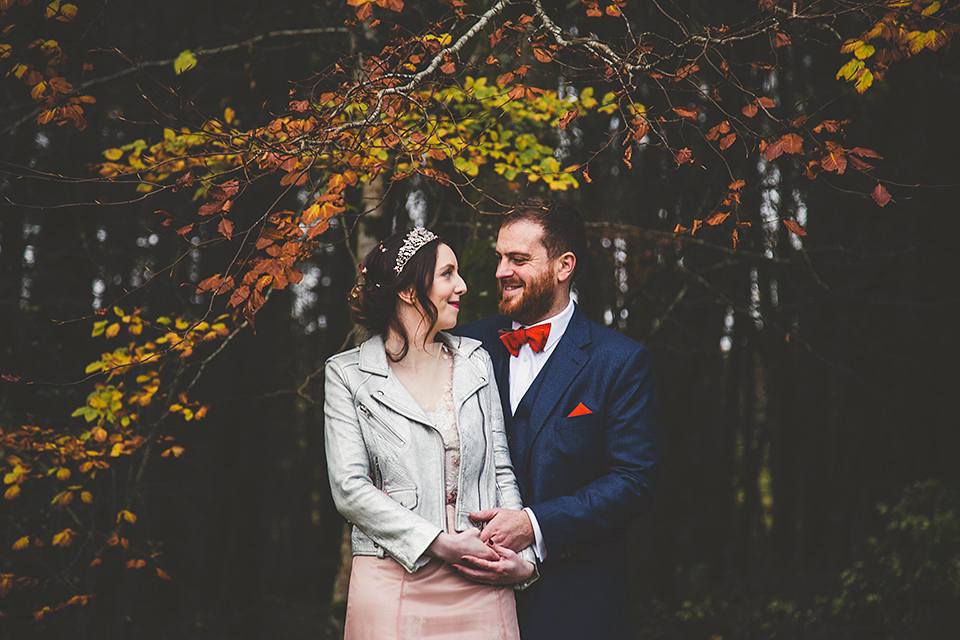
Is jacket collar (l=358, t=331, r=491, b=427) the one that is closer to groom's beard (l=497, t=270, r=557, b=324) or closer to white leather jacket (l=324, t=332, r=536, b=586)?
white leather jacket (l=324, t=332, r=536, b=586)

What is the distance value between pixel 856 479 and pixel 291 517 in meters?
9.00

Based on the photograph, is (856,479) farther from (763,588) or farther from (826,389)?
(763,588)

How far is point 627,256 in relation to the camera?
760cm

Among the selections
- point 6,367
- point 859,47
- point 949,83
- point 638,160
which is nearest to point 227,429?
point 6,367

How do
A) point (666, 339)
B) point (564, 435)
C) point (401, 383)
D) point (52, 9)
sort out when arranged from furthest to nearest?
1. point (666, 339)
2. point (52, 9)
3. point (564, 435)
4. point (401, 383)

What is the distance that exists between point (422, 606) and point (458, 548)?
24 centimetres

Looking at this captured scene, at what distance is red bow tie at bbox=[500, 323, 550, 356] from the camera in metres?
3.37

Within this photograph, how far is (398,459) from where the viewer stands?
2.93 meters

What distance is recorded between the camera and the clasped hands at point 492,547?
2818 millimetres

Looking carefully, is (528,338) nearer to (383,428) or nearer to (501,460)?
(501,460)

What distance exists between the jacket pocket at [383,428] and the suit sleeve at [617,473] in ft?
1.82

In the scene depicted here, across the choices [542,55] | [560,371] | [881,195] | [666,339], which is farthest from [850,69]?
[666,339]

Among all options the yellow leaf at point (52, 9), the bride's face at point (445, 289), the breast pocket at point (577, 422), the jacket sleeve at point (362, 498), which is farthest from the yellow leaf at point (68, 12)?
the breast pocket at point (577, 422)

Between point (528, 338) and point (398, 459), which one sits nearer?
point (398, 459)
